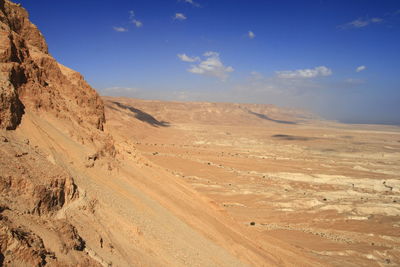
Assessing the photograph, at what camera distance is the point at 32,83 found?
8.35 m

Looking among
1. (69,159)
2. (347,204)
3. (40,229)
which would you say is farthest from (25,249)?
(347,204)

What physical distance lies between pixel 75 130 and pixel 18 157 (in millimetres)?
3397

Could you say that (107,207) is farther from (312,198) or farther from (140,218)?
(312,198)

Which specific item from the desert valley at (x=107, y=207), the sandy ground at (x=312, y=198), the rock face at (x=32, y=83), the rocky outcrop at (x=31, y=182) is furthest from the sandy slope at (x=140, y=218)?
the sandy ground at (x=312, y=198)

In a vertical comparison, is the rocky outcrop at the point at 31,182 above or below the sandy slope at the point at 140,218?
above

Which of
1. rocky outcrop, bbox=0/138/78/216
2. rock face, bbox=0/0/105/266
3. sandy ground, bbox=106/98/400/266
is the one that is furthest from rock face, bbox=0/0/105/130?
sandy ground, bbox=106/98/400/266

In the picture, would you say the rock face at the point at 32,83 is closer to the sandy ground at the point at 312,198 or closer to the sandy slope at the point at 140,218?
the sandy slope at the point at 140,218

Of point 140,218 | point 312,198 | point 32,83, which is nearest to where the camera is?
point 140,218

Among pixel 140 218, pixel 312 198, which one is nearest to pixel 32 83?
pixel 140 218

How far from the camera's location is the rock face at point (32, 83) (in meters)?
6.90

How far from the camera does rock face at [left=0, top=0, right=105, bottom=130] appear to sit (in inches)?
272

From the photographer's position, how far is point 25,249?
3.75 metres

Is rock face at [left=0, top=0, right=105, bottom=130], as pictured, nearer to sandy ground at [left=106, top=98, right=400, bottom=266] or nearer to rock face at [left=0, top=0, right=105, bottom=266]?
rock face at [left=0, top=0, right=105, bottom=266]

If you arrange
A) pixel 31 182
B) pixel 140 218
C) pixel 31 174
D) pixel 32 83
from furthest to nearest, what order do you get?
pixel 32 83, pixel 140 218, pixel 31 174, pixel 31 182
